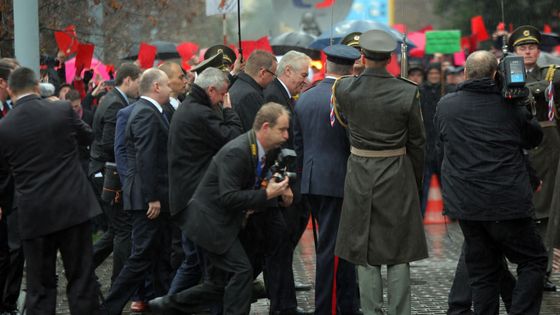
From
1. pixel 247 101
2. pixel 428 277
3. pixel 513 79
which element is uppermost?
pixel 513 79

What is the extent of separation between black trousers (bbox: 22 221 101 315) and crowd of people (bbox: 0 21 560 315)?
0.03 feet

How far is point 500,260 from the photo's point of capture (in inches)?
351

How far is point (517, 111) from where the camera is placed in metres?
8.60

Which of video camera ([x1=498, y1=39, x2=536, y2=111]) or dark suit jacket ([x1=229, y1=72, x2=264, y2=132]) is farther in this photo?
dark suit jacket ([x1=229, y1=72, x2=264, y2=132])

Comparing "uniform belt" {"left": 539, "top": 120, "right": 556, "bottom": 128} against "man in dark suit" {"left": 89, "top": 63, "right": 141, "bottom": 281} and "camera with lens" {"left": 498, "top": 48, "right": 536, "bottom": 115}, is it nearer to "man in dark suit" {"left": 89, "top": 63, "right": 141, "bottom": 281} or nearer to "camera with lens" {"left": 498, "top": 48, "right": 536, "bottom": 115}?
"camera with lens" {"left": 498, "top": 48, "right": 536, "bottom": 115}

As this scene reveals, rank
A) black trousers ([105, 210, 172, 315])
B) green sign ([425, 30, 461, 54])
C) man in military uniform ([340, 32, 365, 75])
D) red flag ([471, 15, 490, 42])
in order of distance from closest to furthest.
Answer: black trousers ([105, 210, 172, 315]), man in military uniform ([340, 32, 365, 75]), red flag ([471, 15, 490, 42]), green sign ([425, 30, 461, 54])

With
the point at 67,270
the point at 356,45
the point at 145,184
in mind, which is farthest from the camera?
the point at 356,45

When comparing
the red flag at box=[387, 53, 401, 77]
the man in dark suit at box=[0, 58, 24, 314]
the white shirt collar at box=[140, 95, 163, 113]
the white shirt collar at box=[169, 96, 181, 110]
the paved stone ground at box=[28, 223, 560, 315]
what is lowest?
the paved stone ground at box=[28, 223, 560, 315]

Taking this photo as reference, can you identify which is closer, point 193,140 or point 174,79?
point 193,140

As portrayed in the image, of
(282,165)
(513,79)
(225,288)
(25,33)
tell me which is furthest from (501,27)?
(225,288)

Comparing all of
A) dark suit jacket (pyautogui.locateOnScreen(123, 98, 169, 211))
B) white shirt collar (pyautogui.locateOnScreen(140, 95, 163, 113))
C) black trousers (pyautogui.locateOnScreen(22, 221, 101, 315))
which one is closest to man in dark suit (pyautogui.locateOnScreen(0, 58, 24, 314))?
dark suit jacket (pyautogui.locateOnScreen(123, 98, 169, 211))

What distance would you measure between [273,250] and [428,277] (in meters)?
3.27

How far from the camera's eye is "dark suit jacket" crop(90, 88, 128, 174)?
11.1 metres

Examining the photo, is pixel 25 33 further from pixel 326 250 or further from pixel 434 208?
pixel 434 208
